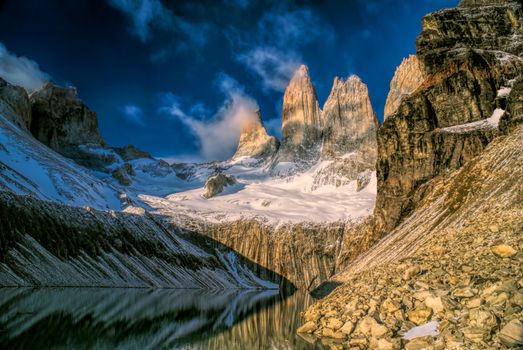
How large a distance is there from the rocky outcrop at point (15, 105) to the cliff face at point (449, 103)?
120621mm

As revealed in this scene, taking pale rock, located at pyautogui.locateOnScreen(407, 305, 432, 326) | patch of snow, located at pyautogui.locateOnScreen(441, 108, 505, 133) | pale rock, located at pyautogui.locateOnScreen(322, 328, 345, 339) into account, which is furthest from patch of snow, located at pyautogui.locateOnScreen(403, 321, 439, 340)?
patch of snow, located at pyautogui.locateOnScreen(441, 108, 505, 133)

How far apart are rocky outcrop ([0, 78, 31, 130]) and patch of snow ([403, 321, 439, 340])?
513ft

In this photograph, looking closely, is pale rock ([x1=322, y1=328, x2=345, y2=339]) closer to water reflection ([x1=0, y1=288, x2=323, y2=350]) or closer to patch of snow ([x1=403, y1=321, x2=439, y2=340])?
water reflection ([x1=0, y1=288, x2=323, y2=350])

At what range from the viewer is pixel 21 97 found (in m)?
166

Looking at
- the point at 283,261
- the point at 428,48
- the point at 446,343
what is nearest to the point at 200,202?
the point at 283,261

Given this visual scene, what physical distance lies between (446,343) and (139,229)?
107377 mm

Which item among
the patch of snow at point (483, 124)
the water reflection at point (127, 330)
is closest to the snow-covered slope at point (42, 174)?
the water reflection at point (127, 330)

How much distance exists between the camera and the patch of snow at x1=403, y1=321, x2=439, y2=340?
2164 centimetres

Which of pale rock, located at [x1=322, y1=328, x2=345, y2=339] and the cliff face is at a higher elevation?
the cliff face

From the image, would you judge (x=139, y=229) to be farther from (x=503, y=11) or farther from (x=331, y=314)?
(x=503, y=11)

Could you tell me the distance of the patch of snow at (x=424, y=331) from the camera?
21641 mm

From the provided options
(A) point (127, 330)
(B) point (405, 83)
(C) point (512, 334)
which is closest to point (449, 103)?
(A) point (127, 330)

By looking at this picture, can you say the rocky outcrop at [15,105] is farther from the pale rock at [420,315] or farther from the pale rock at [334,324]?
the pale rock at [420,315]

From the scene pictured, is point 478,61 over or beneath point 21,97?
beneath
